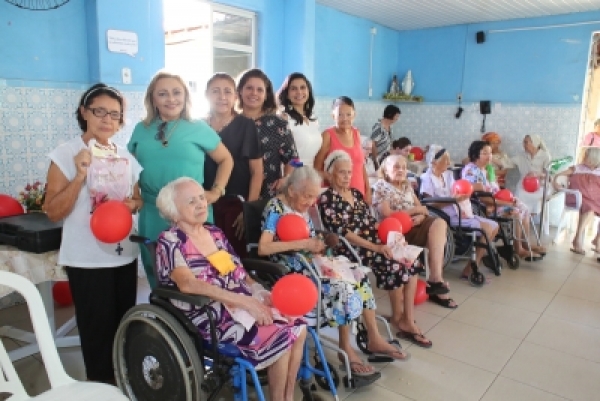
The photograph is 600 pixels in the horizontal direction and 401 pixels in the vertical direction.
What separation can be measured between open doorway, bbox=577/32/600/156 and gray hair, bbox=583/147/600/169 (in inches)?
31.6

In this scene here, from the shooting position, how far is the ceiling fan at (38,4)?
8.96ft

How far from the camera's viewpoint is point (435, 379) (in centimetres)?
222

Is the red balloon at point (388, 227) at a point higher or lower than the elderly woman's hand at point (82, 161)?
lower

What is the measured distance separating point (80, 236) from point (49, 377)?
0.58 metres

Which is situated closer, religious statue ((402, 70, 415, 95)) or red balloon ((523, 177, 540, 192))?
red balloon ((523, 177, 540, 192))

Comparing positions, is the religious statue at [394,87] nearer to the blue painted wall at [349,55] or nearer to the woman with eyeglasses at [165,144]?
the blue painted wall at [349,55]

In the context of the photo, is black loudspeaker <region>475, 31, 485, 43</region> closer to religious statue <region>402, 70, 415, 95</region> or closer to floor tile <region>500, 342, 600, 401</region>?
religious statue <region>402, 70, 415, 95</region>

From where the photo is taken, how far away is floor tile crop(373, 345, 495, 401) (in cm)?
210

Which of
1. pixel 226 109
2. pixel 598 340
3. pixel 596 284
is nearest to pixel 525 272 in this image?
pixel 596 284

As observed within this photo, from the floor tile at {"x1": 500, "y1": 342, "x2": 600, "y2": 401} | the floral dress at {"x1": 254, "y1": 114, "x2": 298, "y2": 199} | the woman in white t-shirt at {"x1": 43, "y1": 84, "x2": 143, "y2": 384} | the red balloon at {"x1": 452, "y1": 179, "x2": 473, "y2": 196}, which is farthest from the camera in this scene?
the red balloon at {"x1": 452, "y1": 179, "x2": 473, "y2": 196}

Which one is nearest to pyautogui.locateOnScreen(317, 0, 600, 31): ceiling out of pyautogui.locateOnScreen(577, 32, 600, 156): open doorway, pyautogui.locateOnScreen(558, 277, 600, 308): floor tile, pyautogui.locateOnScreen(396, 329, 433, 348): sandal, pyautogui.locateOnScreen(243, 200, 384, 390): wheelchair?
pyautogui.locateOnScreen(577, 32, 600, 156): open doorway

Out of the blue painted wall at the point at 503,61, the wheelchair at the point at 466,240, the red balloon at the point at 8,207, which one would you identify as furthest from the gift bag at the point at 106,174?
the blue painted wall at the point at 503,61

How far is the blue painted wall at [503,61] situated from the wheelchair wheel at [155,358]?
5.61 metres

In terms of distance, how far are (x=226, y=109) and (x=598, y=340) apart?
2534 mm
